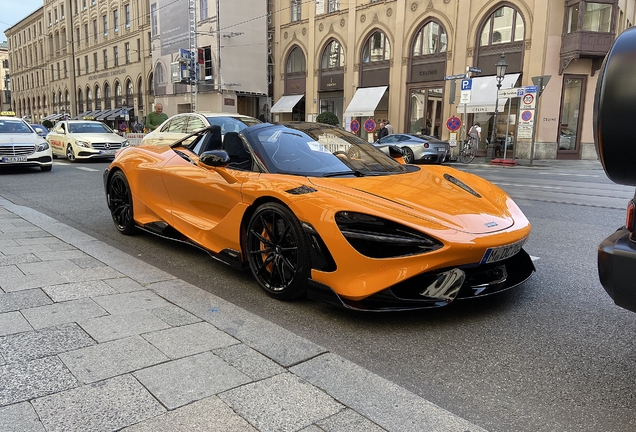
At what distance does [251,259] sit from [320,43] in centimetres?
3051

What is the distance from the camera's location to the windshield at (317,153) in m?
3.80

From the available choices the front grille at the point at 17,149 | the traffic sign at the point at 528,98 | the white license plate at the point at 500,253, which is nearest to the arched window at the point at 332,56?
the traffic sign at the point at 528,98

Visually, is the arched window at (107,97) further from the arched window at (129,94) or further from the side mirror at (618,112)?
the side mirror at (618,112)

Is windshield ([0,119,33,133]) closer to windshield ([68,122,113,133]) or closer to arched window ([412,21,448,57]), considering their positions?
windshield ([68,122,113,133])

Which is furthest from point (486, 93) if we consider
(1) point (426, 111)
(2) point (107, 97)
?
(2) point (107, 97)

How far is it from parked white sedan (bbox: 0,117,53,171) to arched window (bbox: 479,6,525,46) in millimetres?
20174

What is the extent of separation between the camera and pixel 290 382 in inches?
91.9

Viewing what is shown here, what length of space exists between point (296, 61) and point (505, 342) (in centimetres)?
3388

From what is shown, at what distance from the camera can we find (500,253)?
10.0 feet

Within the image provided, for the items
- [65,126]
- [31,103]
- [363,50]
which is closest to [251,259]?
[65,126]

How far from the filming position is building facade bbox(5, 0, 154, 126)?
46500 millimetres

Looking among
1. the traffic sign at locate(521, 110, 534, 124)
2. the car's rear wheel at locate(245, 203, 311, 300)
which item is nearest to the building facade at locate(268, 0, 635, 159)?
the traffic sign at locate(521, 110, 534, 124)

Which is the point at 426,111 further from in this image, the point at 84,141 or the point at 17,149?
the point at 17,149

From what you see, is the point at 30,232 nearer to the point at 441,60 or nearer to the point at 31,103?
the point at 441,60
